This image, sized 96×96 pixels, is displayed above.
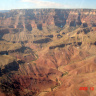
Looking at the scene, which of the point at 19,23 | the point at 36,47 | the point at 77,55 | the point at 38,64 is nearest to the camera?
the point at 38,64

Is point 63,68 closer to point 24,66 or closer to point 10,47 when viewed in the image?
point 24,66

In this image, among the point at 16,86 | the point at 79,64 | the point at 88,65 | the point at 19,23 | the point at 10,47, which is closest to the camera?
the point at 16,86

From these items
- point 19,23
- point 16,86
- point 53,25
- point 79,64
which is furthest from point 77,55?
point 19,23

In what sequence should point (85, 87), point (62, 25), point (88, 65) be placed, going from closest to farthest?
point (85, 87), point (88, 65), point (62, 25)

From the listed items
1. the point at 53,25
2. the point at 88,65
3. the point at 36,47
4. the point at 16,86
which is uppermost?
the point at 53,25

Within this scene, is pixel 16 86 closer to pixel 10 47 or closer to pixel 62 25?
pixel 10 47

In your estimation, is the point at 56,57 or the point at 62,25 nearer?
the point at 56,57

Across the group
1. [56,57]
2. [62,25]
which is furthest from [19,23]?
[56,57]

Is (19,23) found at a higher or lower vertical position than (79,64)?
higher

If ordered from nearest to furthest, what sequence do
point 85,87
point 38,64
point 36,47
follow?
point 85,87 → point 38,64 → point 36,47
